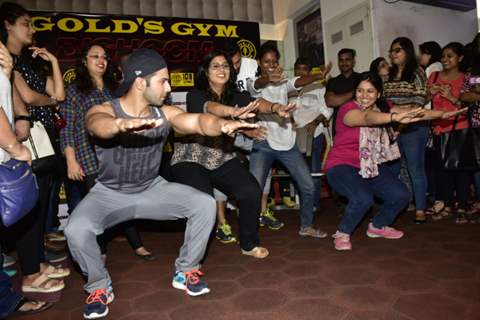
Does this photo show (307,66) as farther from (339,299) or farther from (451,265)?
(339,299)

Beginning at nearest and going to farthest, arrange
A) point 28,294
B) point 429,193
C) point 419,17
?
point 28,294
point 429,193
point 419,17

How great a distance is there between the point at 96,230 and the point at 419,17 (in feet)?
22.2

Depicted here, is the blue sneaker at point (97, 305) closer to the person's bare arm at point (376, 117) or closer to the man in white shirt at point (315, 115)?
the person's bare arm at point (376, 117)

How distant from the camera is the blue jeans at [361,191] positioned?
328cm

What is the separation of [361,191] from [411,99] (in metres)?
1.26

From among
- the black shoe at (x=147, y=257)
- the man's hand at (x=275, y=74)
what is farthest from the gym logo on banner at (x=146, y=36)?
the black shoe at (x=147, y=257)

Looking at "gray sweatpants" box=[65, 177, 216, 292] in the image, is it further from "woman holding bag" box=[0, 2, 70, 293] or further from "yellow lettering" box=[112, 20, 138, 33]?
"yellow lettering" box=[112, 20, 138, 33]

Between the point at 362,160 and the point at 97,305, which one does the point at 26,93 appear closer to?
the point at 97,305

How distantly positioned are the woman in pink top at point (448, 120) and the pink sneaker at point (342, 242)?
1350mm

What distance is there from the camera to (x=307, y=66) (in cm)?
515

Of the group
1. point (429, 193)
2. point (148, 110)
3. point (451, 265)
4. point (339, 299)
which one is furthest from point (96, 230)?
point (429, 193)

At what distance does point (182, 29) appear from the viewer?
6.21 metres

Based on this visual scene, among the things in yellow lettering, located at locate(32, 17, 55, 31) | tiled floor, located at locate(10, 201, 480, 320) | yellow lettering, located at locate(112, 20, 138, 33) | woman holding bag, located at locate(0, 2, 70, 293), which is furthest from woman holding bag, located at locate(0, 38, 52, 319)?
yellow lettering, located at locate(112, 20, 138, 33)

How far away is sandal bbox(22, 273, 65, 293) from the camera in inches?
106
